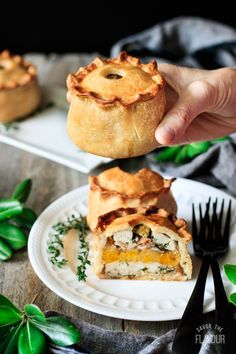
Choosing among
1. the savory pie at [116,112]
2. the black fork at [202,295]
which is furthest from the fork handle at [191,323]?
the savory pie at [116,112]

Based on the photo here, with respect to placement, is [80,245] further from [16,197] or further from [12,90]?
[12,90]

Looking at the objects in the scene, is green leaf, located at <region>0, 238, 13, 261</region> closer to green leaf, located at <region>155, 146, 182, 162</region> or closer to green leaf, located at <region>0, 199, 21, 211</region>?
green leaf, located at <region>0, 199, 21, 211</region>

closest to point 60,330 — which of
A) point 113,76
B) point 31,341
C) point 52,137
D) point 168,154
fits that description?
point 31,341

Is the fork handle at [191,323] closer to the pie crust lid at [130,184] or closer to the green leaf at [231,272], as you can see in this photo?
the green leaf at [231,272]

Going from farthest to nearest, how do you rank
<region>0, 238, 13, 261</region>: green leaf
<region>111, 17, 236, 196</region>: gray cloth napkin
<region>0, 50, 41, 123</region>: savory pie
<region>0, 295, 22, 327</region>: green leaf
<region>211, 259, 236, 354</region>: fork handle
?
<region>111, 17, 236, 196</region>: gray cloth napkin, <region>0, 50, 41, 123</region>: savory pie, <region>0, 238, 13, 261</region>: green leaf, <region>0, 295, 22, 327</region>: green leaf, <region>211, 259, 236, 354</region>: fork handle

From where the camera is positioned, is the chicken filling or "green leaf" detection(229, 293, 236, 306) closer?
"green leaf" detection(229, 293, 236, 306)

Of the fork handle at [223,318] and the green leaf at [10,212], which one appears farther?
the green leaf at [10,212]

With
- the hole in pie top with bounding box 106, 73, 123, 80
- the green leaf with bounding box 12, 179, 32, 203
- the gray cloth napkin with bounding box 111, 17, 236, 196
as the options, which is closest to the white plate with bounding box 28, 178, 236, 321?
the green leaf with bounding box 12, 179, 32, 203
